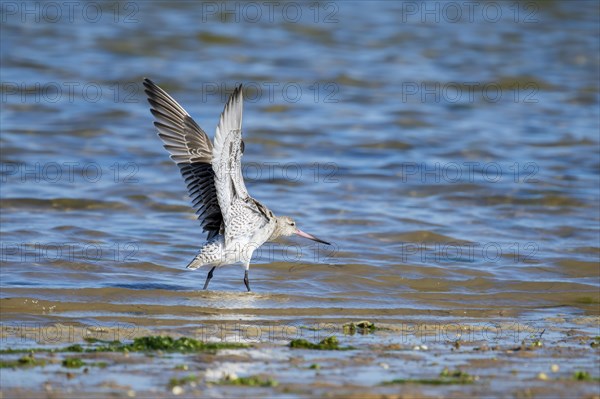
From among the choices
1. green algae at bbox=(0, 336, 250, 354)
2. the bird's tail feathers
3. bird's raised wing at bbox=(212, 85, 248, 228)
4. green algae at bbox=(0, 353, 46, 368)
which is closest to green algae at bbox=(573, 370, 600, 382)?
green algae at bbox=(0, 336, 250, 354)

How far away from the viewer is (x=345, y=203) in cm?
1084

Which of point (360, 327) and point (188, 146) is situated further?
point (188, 146)

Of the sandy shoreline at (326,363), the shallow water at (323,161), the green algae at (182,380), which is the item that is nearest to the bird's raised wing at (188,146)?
the shallow water at (323,161)

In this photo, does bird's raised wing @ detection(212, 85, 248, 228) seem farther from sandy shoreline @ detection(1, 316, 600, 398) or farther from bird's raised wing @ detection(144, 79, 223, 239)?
sandy shoreline @ detection(1, 316, 600, 398)

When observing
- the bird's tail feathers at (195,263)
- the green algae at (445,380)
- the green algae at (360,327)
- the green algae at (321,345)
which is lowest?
the green algae at (445,380)

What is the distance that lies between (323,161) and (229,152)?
5.35 metres

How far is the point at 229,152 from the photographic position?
728 centimetres

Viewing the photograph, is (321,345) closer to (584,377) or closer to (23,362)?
(584,377)

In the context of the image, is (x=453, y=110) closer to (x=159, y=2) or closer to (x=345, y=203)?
(x=345, y=203)

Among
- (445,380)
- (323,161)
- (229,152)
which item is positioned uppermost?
(323,161)

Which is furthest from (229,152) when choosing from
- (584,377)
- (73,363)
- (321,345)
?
(584,377)

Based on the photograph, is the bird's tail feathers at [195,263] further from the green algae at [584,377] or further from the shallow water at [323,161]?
the green algae at [584,377]

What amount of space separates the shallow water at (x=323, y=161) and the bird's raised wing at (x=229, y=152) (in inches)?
32.1

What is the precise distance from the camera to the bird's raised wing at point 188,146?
795 centimetres
